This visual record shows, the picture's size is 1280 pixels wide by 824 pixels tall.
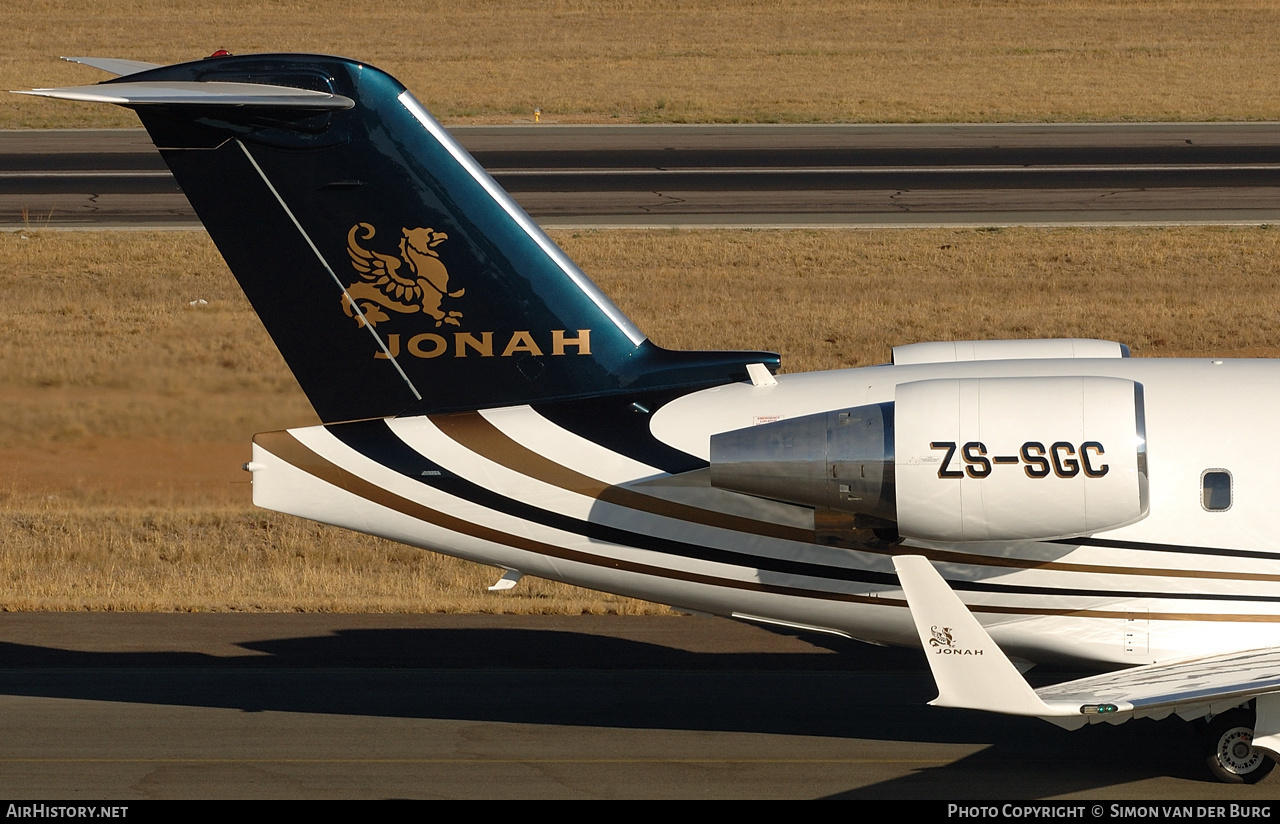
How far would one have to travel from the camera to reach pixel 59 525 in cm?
1994

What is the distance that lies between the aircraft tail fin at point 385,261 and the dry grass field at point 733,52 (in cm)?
3923

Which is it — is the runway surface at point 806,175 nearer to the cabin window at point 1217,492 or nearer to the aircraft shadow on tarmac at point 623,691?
the aircraft shadow on tarmac at point 623,691

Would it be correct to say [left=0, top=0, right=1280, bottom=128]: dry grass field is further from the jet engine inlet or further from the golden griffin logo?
the jet engine inlet

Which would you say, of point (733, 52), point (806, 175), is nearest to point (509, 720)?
point (806, 175)

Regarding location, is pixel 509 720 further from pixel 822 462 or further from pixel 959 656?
pixel 959 656

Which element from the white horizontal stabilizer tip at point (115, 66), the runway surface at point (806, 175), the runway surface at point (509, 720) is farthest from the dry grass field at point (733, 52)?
the white horizontal stabilizer tip at point (115, 66)

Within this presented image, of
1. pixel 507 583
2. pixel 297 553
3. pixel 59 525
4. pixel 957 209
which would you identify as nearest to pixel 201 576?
pixel 297 553

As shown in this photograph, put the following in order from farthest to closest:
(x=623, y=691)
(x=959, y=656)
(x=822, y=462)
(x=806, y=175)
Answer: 1. (x=806, y=175)
2. (x=623, y=691)
3. (x=822, y=462)
4. (x=959, y=656)

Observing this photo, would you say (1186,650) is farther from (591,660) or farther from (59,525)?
(59,525)

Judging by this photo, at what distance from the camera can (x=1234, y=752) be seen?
35.4 feet

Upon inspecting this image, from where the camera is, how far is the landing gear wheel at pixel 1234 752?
35.2ft

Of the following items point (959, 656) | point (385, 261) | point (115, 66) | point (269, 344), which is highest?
point (269, 344)

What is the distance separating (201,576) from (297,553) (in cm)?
158

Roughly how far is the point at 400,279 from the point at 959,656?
5.57 metres
